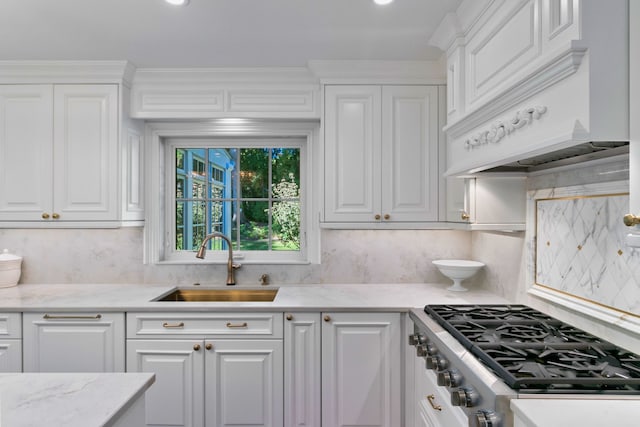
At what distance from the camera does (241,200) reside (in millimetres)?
2893

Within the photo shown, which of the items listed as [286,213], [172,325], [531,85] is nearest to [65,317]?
[172,325]

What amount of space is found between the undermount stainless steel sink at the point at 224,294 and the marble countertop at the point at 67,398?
1.50 m

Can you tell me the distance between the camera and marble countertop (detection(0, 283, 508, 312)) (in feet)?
6.98

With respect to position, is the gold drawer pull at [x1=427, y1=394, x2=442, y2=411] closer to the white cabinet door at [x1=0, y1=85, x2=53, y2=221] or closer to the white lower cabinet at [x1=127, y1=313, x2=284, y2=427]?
the white lower cabinet at [x1=127, y1=313, x2=284, y2=427]

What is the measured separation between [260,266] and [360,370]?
103cm

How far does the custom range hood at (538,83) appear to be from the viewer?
1.03 meters

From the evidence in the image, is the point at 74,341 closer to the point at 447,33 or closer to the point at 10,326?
the point at 10,326

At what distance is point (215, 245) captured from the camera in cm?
289

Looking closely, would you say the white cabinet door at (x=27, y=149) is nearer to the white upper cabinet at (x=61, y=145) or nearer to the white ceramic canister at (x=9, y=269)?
the white upper cabinet at (x=61, y=145)

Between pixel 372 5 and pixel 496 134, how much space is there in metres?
0.85

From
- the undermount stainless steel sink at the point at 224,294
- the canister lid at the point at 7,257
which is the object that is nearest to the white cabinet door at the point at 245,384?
the undermount stainless steel sink at the point at 224,294

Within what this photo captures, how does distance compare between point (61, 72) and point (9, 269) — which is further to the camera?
point (9, 269)

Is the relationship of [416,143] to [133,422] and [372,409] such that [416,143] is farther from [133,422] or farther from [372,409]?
[133,422]

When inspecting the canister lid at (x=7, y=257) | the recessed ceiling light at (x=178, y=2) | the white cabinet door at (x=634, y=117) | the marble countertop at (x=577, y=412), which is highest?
the recessed ceiling light at (x=178, y=2)
